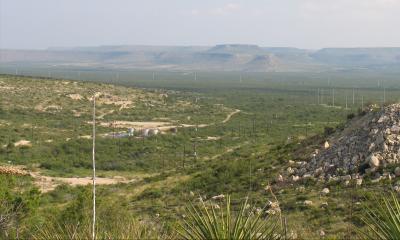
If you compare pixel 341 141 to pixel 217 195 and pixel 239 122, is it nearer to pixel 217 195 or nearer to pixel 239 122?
pixel 217 195

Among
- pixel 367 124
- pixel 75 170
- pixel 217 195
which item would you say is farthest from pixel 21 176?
pixel 367 124

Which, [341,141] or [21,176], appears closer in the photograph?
[341,141]

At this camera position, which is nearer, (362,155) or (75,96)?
(362,155)

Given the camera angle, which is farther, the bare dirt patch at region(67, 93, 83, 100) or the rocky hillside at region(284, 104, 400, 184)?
the bare dirt patch at region(67, 93, 83, 100)

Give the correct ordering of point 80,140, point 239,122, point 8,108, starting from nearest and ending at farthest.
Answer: point 80,140
point 8,108
point 239,122

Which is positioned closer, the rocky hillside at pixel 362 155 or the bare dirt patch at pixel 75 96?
the rocky hillside at pixel 362 155

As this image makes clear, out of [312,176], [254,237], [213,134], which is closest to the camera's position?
[254,237]


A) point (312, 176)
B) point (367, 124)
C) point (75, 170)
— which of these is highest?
point (367, 124)

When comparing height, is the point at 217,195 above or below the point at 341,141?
below
